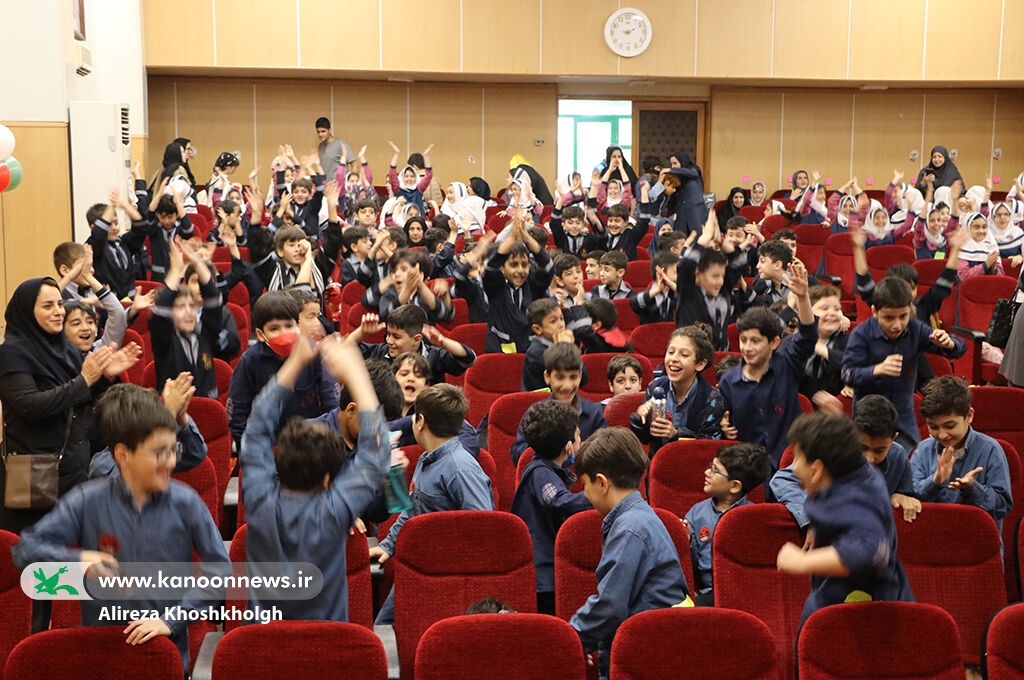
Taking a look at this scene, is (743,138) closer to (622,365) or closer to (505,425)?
(622,365)

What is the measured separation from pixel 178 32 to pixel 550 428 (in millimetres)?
12949

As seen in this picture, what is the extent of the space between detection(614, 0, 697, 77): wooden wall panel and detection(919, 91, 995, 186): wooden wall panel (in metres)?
4.87

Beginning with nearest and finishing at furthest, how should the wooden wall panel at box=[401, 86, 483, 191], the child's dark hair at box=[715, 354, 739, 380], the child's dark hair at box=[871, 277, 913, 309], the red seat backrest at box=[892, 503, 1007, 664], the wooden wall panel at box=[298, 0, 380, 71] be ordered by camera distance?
the red seat backrest at box=[892, 503, 1007, 664] < the child's dark hair at box=[871, 277, 913, 309] < the child's dark hair at box=[715, 354, 739, 380] < the wooden wall panel at box=[298, 0, 380, 71] < the wooden wall panel at box=[401, 86, 483, 191]

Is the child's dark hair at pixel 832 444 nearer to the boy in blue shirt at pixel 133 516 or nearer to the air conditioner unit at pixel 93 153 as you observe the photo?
the boy in blue shirt at pixel 133 516

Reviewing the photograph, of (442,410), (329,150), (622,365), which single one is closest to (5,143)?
(622,365)

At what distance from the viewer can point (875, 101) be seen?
682 inches

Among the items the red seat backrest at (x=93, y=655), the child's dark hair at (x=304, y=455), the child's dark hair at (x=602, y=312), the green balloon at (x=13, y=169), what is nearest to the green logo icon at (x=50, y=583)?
the red seat backrest at (x=93, y=655)

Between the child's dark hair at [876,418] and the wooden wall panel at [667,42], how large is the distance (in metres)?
12.5

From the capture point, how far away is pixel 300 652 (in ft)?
8.66

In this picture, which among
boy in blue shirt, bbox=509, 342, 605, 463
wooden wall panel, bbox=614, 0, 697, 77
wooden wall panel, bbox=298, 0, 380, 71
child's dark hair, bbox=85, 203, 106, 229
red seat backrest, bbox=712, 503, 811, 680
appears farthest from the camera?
wooden wall panel, bbox=614, 0, 697, 77

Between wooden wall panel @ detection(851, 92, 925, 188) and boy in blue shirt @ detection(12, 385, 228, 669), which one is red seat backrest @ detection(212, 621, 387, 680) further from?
wooden wall panel @ detection(851, 92, 925, 188)

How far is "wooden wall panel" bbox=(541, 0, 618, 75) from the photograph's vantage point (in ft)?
50.1

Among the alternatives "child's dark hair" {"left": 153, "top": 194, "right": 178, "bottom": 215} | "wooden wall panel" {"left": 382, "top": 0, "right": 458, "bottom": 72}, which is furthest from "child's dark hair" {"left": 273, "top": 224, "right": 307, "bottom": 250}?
"wooden wall panel" {"left": 382, "top": 0, "right": 458, "bottom": 72}

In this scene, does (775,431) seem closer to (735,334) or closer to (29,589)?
(735,334)
